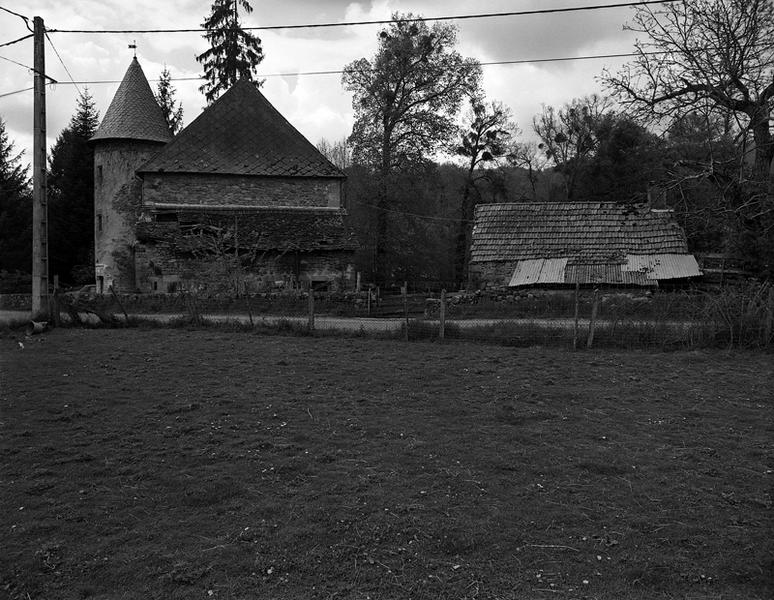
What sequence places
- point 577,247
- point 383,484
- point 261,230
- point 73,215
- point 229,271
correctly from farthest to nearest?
1. point 73,215
2. point 261,230
3. point 577,247
4. point 229,271
5. point 383,484

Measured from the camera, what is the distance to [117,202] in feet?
96.9

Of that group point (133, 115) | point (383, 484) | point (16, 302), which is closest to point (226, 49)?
point (133, 115)

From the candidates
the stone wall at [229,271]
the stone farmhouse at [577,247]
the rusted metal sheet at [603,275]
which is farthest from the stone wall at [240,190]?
the rusted metal sheet at [603,275]

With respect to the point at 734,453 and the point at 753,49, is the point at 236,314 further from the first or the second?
the point at 753,49

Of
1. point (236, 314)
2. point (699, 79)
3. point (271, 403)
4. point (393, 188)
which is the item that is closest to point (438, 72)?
point (393, 188)

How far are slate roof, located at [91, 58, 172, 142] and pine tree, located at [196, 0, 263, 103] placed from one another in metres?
8.73

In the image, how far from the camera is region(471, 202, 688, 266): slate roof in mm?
24484

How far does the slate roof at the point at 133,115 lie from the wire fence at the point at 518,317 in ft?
40.8

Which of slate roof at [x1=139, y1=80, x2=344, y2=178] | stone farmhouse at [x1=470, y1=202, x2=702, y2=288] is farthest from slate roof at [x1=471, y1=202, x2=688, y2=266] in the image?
slate roof at [x1=139, y1=80, x2=344, y2=178]

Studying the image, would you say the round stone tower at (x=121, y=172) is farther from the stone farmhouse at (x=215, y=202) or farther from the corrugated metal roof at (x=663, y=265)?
the corrugated metal roof at (x=663, y=265)

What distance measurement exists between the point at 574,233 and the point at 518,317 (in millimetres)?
9888

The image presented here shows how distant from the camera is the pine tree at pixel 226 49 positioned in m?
38.3

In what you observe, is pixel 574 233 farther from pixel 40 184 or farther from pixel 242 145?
pixel 40 184

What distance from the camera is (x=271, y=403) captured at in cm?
836
